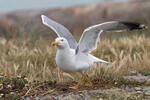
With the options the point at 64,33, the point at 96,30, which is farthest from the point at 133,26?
the point at 64,33

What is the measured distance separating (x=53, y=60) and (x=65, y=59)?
9.83ft

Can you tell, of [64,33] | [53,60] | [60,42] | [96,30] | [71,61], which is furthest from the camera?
[53,60]

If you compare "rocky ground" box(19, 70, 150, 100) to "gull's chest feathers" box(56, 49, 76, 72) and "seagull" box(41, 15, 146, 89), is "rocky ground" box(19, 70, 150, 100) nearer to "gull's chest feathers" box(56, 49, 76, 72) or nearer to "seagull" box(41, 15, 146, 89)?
"seagull" box(41, 15, 146, 89)

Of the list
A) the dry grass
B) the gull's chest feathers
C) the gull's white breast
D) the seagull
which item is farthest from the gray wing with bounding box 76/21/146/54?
the dry grass

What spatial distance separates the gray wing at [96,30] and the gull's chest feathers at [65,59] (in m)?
0.26

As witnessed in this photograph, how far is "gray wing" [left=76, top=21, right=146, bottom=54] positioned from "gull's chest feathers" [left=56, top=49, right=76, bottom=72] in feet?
0.85

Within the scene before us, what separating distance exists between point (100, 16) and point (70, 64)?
41.6ft

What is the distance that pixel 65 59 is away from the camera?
4934 mm

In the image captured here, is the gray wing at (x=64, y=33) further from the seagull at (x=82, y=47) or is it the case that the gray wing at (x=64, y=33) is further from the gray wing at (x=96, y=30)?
the gray wing at (x=96, y=30)

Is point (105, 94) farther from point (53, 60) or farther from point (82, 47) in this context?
point (53, 60)

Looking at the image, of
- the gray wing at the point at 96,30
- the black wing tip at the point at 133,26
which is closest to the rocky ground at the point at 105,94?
the gray wing at the point at 96,30

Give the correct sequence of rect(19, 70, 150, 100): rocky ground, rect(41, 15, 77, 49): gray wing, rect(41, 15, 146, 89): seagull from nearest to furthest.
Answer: rect(19, 70, 150, 100): rocky ground
rect(41, 15, 146, 89): seagull
rect(41, 15, 77, 49): gray wing

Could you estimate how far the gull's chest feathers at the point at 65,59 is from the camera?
493 cm

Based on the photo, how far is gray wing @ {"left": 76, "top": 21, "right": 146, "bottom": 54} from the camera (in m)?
4.95
